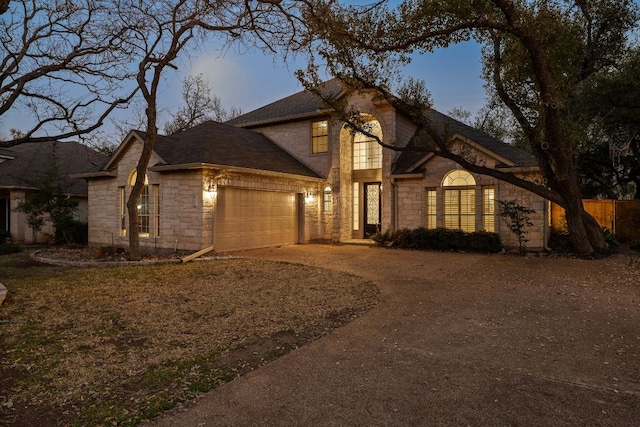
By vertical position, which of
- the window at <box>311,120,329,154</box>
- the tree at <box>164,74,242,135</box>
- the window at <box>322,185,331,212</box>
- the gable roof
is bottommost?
the window at <box>322,185,331,212</box>

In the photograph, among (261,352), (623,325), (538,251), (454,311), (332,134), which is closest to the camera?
(261,352)

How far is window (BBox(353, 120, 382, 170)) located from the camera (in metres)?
16.7

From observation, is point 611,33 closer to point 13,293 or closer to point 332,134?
point 332,134

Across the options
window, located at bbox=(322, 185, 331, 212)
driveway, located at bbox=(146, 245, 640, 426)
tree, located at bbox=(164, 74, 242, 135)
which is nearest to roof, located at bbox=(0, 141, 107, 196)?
tree, located at bbox=(164, 74, 242, 135)

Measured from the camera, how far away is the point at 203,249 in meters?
12.0

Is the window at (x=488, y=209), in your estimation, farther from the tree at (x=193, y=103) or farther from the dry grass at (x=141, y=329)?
the tree at (x=193, y=103)

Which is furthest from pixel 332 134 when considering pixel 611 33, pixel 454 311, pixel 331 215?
pixel 454 311

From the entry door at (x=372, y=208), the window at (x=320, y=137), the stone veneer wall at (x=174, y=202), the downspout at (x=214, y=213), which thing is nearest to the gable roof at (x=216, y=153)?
the stone veneer wall at (x=174, y=202)

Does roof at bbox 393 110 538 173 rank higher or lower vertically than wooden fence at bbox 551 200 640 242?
higher

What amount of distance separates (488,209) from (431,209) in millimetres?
1991

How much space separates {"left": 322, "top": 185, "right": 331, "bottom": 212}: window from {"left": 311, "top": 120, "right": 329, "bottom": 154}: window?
5.40ft

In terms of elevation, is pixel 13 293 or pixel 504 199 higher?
pixel 504 199

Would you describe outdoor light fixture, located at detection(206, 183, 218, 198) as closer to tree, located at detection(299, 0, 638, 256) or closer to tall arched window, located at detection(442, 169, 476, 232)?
tree, located at detection(299, 0, 638, 256)

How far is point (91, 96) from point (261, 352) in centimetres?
1250
